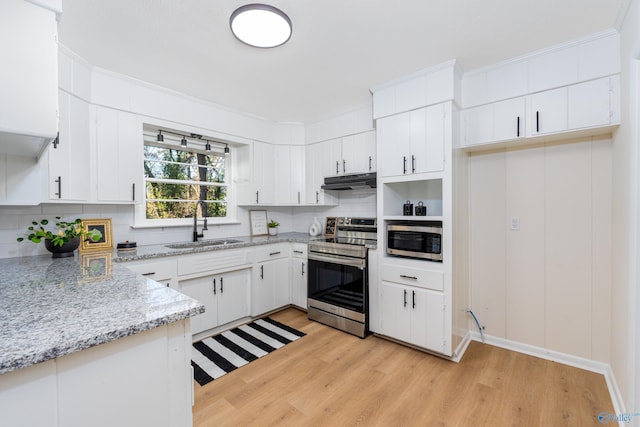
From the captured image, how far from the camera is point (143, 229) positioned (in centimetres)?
286

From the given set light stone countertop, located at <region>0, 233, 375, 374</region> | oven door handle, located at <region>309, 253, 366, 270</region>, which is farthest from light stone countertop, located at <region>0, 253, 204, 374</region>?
oven door handle, located at <region>309, 253, 366, 270</region>

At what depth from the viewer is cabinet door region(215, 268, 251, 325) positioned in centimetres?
289

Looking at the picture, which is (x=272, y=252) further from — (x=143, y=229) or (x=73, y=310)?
(x=73, y=310)

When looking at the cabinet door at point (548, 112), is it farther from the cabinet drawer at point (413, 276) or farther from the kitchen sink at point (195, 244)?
the kitchen sink at point (195, 244)

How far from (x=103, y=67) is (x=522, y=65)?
3.43 m

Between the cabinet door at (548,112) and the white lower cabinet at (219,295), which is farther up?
the cabinet door at (548,112)

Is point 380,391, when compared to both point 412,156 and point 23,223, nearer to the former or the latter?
point 412,156

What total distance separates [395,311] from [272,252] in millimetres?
1563

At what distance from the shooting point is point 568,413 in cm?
174

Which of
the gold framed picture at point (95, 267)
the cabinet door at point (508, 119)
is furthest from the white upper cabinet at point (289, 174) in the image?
the cabinet door at point (508, 119)

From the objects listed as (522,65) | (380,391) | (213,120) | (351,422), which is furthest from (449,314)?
(213,120)

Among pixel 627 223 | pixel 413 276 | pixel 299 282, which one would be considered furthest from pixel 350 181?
pixel 627 223

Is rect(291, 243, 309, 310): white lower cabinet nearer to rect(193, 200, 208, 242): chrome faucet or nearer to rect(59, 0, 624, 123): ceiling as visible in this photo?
rect(193, 200, 208, 242): chrome faucet

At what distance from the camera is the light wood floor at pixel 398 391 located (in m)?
1.72
